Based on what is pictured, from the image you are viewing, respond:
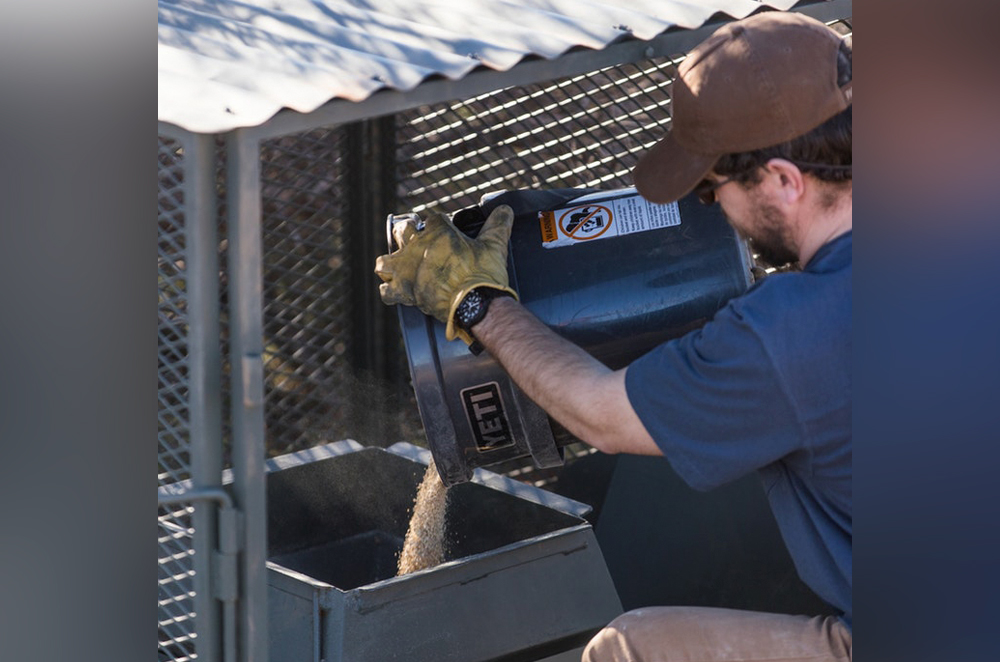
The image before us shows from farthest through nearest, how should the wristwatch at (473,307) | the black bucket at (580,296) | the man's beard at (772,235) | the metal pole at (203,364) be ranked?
the black bucket at (580,296)
the wristwatch at (473,307)
the man's beard at (772,235)
the metal pole at (203,364)

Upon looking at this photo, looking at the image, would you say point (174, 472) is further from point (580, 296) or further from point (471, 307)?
point (580, 296)

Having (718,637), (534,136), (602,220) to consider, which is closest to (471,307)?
(602,220)

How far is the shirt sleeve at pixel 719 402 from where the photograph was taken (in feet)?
6.59

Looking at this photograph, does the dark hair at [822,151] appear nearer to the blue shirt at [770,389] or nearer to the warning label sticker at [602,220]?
the blue shirt at [770,389]

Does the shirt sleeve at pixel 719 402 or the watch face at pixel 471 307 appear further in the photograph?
the watch face at pixel 471 307

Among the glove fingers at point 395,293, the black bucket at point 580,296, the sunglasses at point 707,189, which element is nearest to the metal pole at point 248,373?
the glove fingers at point 395,293

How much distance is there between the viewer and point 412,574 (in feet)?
8.61

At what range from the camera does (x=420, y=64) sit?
2.19 m

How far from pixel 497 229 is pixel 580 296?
0.21 meters

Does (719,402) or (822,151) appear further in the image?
(822,151)
